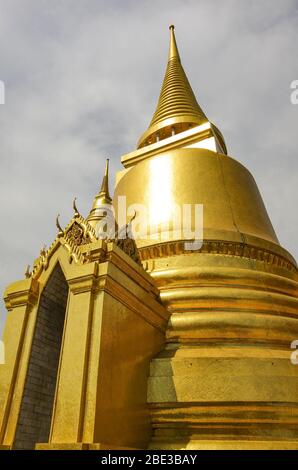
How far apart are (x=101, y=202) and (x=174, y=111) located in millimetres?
3791

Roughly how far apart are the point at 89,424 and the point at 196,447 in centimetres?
134

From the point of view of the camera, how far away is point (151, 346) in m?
5.09

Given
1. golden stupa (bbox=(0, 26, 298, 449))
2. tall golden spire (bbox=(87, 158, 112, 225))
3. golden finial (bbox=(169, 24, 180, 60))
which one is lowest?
golden stupa (bbox=(0, 26, 298, 449))

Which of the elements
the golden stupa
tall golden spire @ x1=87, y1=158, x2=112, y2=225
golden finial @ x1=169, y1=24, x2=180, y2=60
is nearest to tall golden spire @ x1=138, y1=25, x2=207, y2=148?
golden finial @ x1=169, y1=24, x2=180, y2=60

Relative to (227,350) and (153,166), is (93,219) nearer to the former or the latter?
(153,166)

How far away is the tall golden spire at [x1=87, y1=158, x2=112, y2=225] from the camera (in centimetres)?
1233

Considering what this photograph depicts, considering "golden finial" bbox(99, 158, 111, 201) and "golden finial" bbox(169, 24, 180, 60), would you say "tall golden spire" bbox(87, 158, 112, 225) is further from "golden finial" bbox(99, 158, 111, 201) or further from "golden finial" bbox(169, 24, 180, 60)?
"golden finial" bbox(169, 24, 180, 60)

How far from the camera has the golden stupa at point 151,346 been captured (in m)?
4.09

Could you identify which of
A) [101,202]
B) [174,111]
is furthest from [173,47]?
[101,202]

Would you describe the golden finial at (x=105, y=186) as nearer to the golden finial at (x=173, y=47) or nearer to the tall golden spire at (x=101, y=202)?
the tall golden spire at (x=101, y=202)

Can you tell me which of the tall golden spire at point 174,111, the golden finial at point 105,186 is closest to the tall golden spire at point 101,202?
the golden finial at point 105,186

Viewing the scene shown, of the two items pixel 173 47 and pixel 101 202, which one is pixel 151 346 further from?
pixel 173 47

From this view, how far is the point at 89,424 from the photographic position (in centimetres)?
365

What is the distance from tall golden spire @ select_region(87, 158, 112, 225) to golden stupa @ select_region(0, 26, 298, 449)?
563 centimetres
